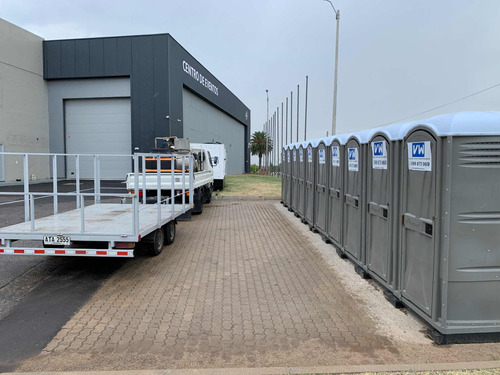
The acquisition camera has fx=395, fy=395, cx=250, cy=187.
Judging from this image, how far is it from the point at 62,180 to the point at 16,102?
5.94 m

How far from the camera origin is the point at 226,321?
4559mm

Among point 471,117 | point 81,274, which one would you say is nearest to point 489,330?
point 471,117

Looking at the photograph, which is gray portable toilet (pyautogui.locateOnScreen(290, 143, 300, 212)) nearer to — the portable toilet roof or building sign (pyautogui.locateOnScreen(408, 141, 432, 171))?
building sign (pyautogui.locateOnScreen(408, 141, 432, 171))

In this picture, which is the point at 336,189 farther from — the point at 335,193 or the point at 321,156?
the point at 321,156

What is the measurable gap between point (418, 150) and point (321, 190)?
4.74 meters

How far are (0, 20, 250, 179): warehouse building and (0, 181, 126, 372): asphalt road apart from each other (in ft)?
68.8

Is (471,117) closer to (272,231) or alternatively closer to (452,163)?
(452,163)

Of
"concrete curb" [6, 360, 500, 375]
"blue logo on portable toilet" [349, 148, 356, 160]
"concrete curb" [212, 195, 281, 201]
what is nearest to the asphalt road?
"concrete curb" [6, 360, 500, 375]

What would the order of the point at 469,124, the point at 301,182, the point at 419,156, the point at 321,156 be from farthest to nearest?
→ the point at 301,182, the point at 321,156, the point at 419,156, the point at 469,124

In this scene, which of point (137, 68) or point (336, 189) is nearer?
point (336, 189)

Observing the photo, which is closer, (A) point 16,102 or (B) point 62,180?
(A) point 16,102

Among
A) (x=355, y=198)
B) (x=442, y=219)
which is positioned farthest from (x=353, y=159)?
(x=442, y=219)

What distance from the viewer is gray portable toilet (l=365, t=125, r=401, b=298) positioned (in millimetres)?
4918

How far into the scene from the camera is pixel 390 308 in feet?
16.2
